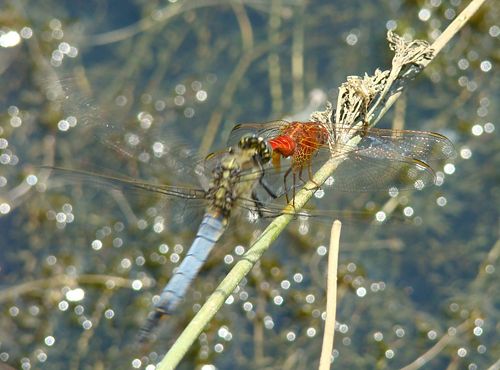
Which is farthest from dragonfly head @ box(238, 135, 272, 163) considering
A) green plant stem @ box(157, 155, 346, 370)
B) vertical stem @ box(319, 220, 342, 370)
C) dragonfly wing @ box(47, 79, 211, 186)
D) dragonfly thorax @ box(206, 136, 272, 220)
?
vertical stem @ box(319, 220, 342, 370)

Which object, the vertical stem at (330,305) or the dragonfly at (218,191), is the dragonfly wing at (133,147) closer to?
the dragonfly at (218,191)

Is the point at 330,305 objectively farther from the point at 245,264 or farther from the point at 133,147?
the point at 133,147

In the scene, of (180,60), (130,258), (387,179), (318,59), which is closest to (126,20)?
(180,60)

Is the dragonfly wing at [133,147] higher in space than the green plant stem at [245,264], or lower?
higher

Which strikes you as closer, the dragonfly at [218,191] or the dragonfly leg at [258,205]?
the dragonfly leg at [258,205]

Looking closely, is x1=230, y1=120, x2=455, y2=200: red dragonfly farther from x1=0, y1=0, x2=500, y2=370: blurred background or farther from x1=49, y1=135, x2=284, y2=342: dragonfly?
x1=0, y1=0, x2=500, y2=370: blurred background

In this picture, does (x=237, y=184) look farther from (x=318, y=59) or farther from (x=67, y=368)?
(x=318, y=59)

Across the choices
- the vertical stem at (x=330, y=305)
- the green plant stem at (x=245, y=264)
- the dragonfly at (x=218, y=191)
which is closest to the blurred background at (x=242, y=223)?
the dragonfly at (x=218, y=191)
